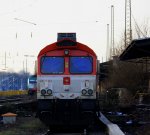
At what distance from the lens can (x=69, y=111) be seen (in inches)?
739

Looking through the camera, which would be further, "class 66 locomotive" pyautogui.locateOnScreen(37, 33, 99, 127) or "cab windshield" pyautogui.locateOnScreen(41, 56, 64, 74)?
"cab windshield" pyautogui.locateOnScreen(41, 56, 64, 74)

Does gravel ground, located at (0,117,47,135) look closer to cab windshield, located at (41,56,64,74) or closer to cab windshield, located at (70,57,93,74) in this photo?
cab windshield, located at (41,56,64,74)

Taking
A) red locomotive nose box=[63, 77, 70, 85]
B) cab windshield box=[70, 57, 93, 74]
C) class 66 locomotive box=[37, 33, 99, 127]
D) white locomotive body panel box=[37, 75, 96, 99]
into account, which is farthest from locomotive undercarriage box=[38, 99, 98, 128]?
cab windshield box=[70, 57, 93, 74]

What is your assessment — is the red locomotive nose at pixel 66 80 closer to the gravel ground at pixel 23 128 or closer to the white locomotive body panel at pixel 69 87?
the white locomotive body panel at pixel 69 87

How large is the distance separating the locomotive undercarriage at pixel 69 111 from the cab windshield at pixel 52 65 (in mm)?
1140

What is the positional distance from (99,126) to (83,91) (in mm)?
3347

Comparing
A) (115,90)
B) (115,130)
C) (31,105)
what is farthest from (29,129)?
(115,90)

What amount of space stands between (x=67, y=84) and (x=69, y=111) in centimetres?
101

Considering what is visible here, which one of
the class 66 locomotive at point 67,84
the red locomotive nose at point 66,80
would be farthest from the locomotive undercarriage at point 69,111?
the red locomotive nose at point 66,80

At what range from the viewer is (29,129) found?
1928 centimetres

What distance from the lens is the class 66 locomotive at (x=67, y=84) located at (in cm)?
1878

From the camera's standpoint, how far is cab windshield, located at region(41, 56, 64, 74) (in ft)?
62.8

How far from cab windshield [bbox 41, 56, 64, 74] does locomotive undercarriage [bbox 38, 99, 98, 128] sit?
1140mm

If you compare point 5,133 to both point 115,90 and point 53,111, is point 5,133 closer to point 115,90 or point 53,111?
point 53,111
